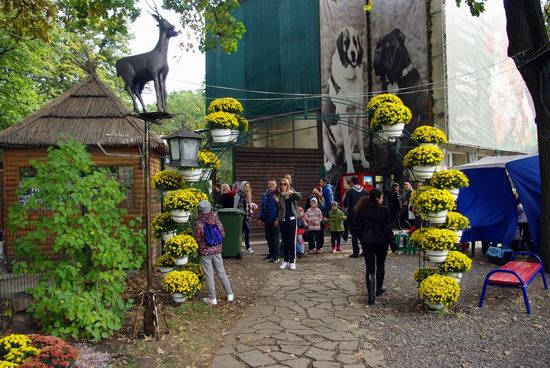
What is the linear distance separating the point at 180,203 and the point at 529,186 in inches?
326

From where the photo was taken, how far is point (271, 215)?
435 inches

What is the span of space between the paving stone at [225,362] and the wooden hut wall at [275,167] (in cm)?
1228

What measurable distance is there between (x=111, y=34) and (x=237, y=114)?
4420 millimetres

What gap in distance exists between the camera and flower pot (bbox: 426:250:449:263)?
7066mm

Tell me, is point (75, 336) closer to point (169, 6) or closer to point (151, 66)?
point (151, 66)

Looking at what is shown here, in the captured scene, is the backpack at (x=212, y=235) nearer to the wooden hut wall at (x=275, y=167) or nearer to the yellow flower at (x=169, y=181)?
the yellow flower at (x=169, y=181)

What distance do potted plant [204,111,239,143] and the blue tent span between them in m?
7.00

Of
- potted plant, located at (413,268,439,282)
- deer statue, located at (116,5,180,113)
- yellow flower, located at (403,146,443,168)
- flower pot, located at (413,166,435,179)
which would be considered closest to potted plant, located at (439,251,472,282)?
potted plant, located at (413,268,439,282)

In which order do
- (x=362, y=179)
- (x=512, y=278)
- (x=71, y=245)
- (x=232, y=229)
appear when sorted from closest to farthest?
(x=71, y=245) → (x=512, y=278) → (x=232, y=229) → (x=362, y=179)

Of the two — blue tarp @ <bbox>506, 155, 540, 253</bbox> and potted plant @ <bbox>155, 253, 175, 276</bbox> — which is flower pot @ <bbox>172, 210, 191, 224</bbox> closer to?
potted plant @ <bbox>155, 253, 175, 276</bbox>

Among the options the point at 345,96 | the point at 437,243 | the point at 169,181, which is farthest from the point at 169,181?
the point at 345,96

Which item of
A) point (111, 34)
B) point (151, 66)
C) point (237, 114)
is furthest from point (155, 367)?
A: point (111, 34)

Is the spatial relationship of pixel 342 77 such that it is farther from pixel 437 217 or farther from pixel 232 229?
pixel 437 217

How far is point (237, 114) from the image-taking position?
8.57 metres
